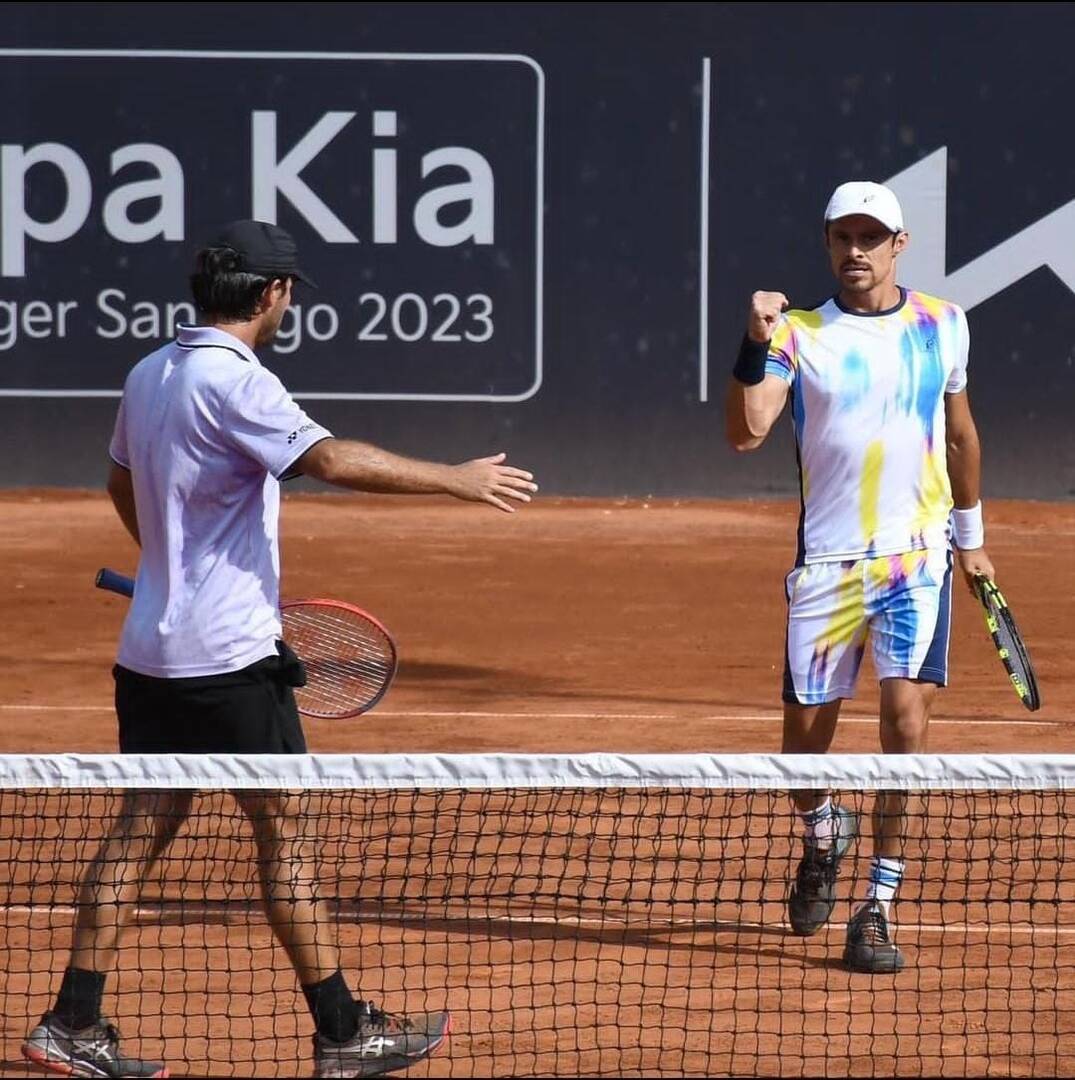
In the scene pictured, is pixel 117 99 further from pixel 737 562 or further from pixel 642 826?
pixel 642 826

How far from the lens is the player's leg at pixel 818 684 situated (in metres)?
5.43

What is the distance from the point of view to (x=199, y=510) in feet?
14.4

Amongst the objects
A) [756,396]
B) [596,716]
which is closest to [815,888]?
[756,396]

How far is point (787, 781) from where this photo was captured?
Answer: 14.8 feet

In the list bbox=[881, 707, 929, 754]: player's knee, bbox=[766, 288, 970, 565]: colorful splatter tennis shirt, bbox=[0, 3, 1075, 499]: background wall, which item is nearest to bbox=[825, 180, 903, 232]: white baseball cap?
bbox=[766, 288, 970, 565]: colorful splatter tennis shirt

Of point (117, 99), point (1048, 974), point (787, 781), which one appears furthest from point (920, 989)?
point (117, 99)

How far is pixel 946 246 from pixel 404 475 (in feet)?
37.0

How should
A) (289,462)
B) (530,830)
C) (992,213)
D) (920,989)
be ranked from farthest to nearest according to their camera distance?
(992,213)
(530,830)
(920,989)
(289,462)

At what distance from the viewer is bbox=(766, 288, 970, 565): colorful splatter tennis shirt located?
211 inches

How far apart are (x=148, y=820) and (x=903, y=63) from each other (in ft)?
38.1

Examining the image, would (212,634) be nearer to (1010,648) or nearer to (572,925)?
(572,925)

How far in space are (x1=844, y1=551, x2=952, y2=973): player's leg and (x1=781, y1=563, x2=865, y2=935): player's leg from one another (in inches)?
3.1

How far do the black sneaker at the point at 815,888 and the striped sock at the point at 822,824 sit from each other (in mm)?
12

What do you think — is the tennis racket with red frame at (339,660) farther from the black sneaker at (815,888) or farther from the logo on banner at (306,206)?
the logo on banner at (306,206)
